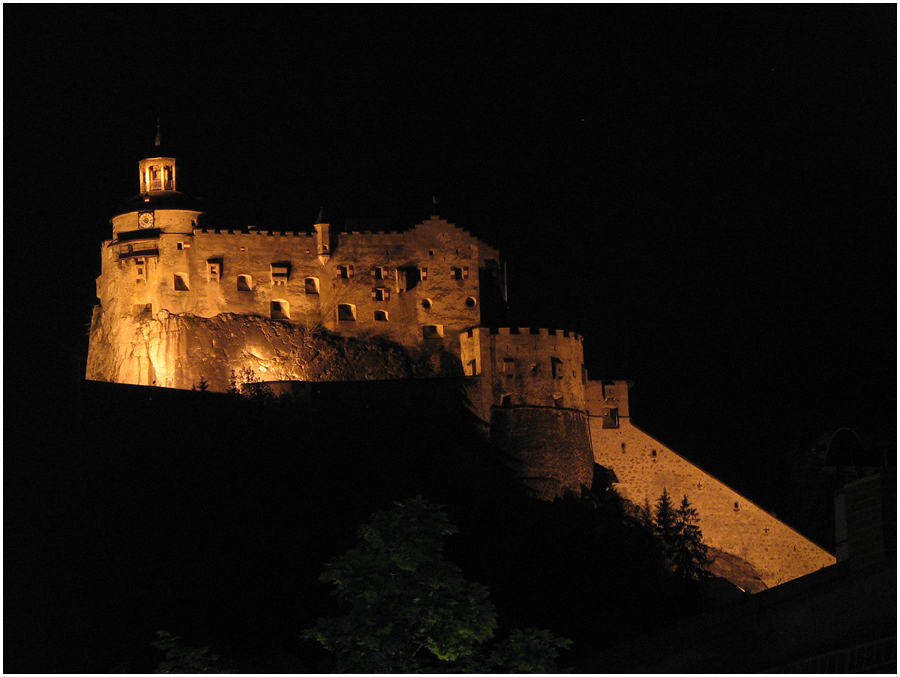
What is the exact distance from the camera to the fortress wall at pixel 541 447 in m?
56.9

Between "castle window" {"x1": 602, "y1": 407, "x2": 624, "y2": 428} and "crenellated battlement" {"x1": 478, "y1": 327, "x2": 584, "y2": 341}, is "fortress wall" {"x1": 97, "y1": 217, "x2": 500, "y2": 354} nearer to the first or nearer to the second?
"crenellated battlement" {"x1": 478, "y1": 327, "x2": 584, "y2": 341}

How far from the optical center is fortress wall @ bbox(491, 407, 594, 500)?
56875 mm

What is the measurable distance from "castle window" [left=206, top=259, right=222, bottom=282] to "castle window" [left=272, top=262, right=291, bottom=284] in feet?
7.40

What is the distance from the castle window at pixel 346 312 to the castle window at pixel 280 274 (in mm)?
2552

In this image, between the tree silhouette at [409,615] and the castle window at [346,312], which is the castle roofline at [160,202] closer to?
the castle window at [346,312]

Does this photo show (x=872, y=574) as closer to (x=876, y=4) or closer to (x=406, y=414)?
(x=876, y=4)

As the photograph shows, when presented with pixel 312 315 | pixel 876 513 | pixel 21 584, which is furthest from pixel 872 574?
pixel 312 315

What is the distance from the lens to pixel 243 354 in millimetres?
60188

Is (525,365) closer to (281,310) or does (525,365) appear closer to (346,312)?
(346,312)

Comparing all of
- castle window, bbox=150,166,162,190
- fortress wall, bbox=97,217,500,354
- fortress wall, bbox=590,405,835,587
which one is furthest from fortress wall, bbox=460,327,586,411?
castle window, bbox=150,166,162,190

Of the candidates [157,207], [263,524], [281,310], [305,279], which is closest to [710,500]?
[305,279]

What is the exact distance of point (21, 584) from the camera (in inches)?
1766

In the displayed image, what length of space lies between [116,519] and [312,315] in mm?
15327

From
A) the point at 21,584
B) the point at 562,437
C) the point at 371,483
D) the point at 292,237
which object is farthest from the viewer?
the point at 292,237
